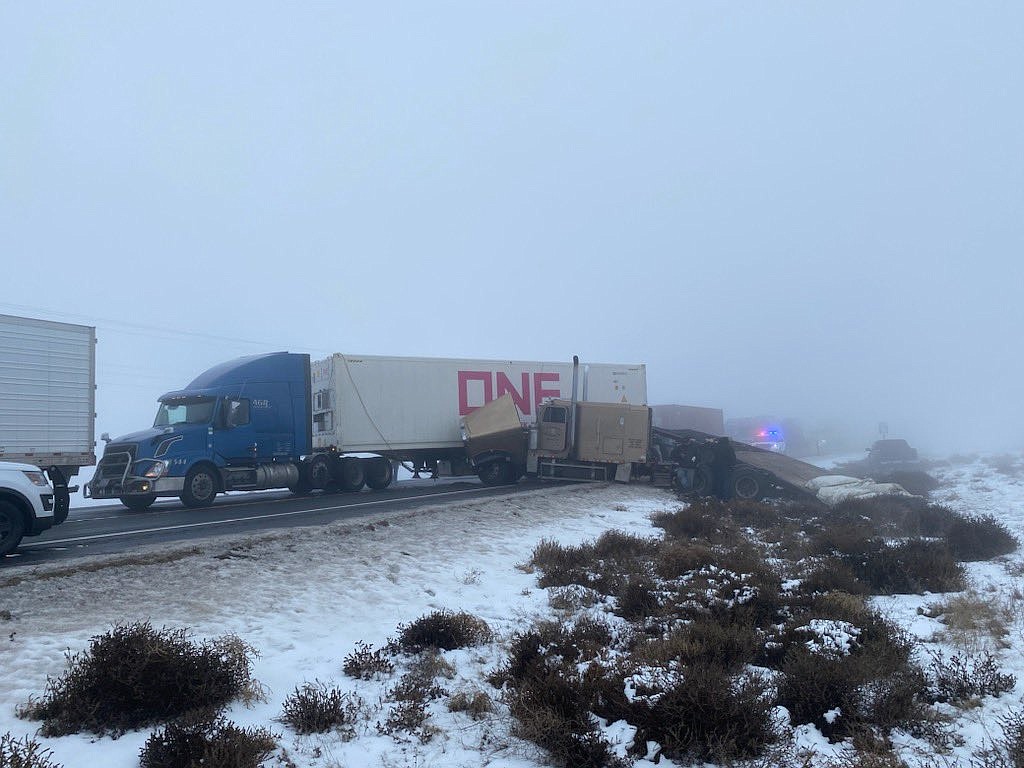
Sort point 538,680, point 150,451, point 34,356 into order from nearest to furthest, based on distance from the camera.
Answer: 1. point 538,680
2. point 34,356
3. point 150,451

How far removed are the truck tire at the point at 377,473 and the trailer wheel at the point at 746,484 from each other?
11.1 m

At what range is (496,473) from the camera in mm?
25375

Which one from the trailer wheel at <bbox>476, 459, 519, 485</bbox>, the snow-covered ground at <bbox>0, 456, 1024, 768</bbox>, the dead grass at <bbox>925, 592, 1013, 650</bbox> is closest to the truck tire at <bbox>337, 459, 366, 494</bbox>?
the trailer wheel at <bbox>476, 459, 519, 485</bbox>

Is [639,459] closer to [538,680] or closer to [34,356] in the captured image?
[34,356]

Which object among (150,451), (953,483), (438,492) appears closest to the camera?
(150,451)

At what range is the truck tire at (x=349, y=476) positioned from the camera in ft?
75.7

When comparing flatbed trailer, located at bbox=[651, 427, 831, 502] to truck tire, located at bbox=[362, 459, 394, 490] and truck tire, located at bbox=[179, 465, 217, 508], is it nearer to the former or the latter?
truck tire, located at bbox=[362, 459, 394, 490]

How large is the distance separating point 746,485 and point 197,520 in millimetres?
15993

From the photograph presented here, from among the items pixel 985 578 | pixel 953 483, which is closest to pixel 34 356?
pixel 985 578

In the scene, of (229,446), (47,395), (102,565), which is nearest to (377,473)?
(229,446)

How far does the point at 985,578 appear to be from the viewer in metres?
10.8

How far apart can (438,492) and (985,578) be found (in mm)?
15010

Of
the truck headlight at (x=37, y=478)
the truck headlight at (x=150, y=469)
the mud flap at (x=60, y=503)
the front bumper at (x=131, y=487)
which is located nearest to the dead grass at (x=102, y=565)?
the truck headlight at (x=37, y=478)

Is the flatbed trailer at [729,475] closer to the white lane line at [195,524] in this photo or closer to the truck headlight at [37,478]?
the white lane line at [195,524]
